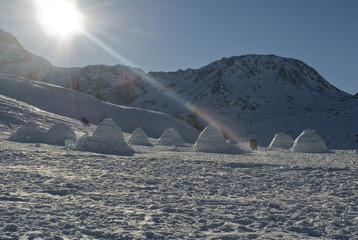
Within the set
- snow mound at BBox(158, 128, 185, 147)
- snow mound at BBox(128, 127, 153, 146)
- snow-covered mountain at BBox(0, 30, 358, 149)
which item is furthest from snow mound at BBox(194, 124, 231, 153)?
snow-covered mountain at BBox(0, 30, 358, 149)

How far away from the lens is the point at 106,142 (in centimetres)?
2098

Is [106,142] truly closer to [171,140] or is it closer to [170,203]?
[171,140]

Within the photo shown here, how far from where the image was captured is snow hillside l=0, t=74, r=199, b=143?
51156mm

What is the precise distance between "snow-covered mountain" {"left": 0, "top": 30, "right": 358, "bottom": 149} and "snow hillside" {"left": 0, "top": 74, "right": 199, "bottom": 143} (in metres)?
26.4

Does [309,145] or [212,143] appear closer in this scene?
[212,143]

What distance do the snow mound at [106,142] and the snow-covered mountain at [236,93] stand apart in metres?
56.6

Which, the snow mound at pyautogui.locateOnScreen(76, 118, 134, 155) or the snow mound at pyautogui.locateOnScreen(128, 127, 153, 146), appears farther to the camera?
the snow mound at pyautogui.locateOnScreen(128, 127, 153, 146)

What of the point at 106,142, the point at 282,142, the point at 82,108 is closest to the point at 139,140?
the point at 106,142

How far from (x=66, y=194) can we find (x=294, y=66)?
187m

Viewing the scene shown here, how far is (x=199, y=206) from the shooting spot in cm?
789

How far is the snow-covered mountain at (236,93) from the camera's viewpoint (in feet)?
311

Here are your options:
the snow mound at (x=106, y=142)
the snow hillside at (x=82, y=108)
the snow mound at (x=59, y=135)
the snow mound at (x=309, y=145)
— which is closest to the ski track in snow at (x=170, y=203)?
the snow mound at (x=106, y=142)

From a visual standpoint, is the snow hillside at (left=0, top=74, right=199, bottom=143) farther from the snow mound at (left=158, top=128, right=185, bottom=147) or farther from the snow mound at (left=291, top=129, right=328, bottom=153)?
the snow mound at (left=291, top=129, right=328, bottom=153)

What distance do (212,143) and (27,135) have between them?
13158 mm
